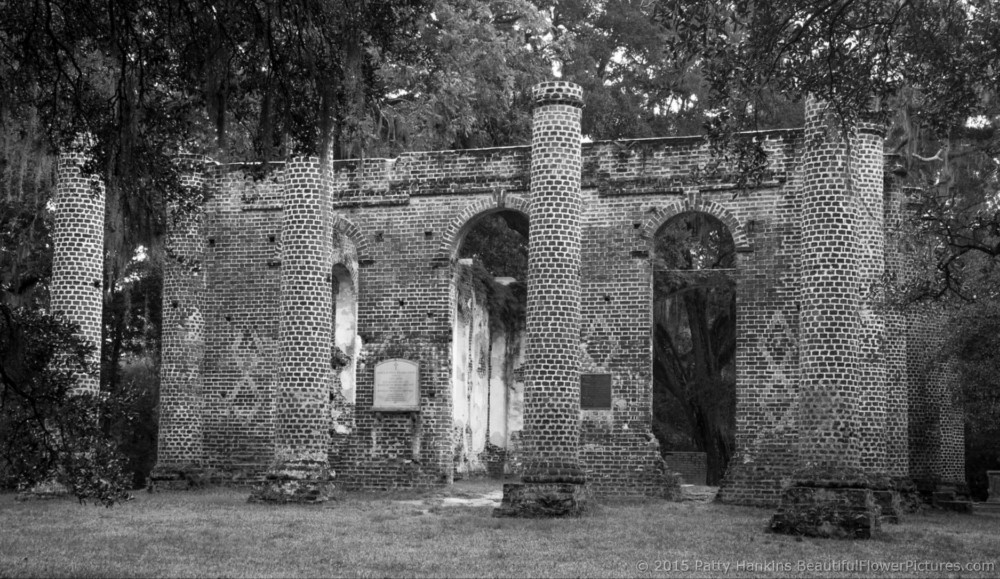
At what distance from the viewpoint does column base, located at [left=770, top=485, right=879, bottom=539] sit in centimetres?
1577

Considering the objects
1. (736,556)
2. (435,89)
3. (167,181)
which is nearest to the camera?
(167,181)

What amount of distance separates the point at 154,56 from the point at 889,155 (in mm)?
14654

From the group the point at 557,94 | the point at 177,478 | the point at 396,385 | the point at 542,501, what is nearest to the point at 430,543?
the point at 542,501

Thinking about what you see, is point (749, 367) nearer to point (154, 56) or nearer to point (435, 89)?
point (435, 89)

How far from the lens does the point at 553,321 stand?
1939cm

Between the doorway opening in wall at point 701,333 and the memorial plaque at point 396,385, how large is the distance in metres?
8.90

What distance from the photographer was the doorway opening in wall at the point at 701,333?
102 feet

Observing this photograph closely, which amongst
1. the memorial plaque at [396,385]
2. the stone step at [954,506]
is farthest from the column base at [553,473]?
the stone step at [954,506]

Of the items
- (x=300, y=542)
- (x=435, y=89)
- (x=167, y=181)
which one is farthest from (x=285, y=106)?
(x=435, y=89)

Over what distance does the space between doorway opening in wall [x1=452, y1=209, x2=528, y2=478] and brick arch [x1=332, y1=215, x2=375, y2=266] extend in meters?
Result: 4.57

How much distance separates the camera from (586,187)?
2264 centimetres

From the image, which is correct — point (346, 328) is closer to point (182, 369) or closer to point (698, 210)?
point (182, 369)

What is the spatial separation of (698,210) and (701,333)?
10007 mm

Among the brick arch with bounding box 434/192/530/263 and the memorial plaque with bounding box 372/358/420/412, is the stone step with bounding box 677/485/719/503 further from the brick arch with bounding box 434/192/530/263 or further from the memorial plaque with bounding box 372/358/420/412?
the brick arch with bounding box 434/192/530/263
